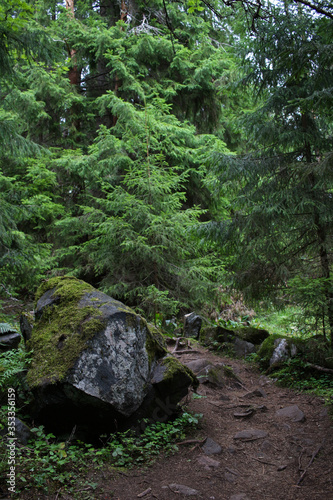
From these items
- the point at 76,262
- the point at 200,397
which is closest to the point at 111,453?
the point at 200,397

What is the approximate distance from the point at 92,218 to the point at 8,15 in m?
5.16

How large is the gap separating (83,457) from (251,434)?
91.2 inches

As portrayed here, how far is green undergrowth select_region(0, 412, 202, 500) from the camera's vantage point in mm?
2889

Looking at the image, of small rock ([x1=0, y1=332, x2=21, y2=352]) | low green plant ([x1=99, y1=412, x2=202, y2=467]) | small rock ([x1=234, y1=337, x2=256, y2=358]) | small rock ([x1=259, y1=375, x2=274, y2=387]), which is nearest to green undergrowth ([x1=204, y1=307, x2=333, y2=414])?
small rock ([x1=259, y1=375, x2=274, y2=387])

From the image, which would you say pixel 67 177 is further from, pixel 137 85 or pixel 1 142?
pixel 1 142

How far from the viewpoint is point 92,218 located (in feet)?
30.5

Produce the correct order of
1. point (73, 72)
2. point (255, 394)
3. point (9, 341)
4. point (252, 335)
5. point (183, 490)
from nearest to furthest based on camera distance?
point (183, 490)
point (9, 341)
point (255, 394)
point (252, 335)
point (73, 72)

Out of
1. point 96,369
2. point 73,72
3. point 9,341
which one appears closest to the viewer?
point 96,369

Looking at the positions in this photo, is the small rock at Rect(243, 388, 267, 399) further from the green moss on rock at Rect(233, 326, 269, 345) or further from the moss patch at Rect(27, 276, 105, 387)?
the moss patch at Rect(27, 276, 105, 387)

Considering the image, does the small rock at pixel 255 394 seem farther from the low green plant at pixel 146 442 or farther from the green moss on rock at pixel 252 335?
the green moss on rock at pixel 252 335

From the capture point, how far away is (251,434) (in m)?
4.54

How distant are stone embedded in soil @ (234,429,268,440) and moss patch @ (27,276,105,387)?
2.40m

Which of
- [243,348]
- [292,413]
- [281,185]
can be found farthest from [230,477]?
[281,185]

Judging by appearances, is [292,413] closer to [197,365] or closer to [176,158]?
[197,365]
